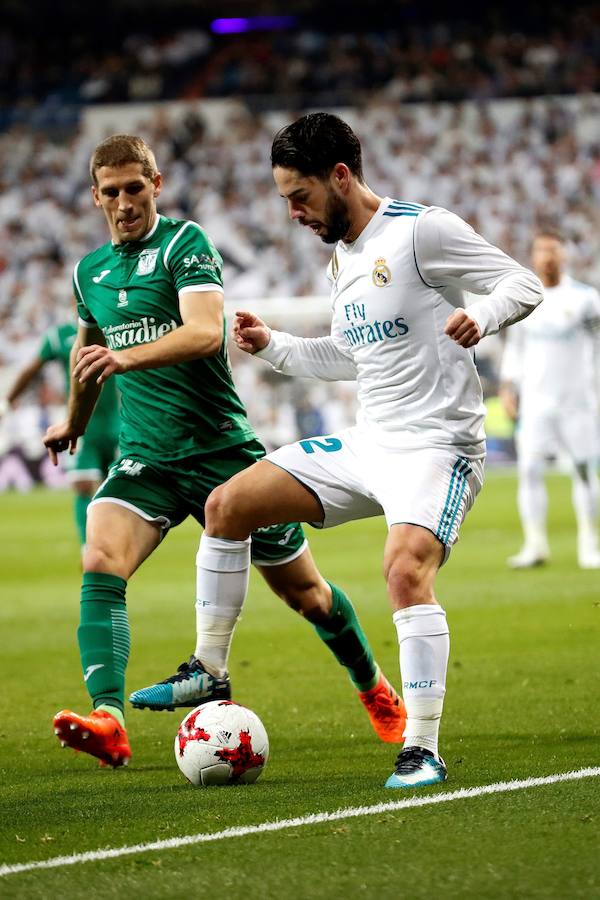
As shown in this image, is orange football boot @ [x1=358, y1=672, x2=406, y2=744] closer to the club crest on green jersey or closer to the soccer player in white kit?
the soccer player in white kit

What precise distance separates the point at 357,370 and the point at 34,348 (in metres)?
22.0

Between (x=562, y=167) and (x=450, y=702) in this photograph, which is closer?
(x=450, y=702)

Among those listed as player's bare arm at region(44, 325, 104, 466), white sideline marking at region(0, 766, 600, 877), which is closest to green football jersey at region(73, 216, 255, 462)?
player's bare arm at region(44, 325, 104, 466)

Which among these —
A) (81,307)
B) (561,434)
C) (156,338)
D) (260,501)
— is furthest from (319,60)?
(260,501)

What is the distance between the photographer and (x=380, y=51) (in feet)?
105

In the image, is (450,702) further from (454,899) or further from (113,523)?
(454,899)

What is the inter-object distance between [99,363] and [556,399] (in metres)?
7.58

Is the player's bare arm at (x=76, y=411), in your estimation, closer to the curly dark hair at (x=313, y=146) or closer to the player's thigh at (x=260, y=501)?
the player's thigh at (x=260, y=501)

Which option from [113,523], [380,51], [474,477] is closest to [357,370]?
[474,477]

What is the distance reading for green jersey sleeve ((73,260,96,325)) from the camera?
595cm

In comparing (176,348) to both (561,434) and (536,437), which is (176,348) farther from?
(561,434)

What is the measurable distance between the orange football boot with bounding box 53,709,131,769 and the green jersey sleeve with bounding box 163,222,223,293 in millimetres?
1647

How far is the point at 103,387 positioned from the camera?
11.6 metres

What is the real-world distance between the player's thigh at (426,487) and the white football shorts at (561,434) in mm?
6910
